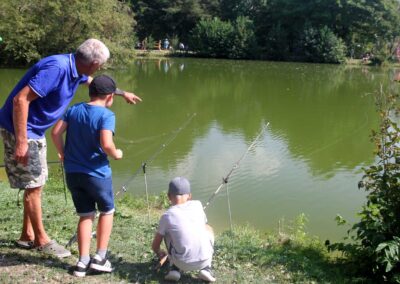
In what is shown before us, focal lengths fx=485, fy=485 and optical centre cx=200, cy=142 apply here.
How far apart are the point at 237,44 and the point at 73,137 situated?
151ft

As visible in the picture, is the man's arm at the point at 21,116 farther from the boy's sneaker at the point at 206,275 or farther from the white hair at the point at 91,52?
the boy's sneaker at the point at 206,275

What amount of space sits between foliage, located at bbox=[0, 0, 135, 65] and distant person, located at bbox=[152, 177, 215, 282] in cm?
2448

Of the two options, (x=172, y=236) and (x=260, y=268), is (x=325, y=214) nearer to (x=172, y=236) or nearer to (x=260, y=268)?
(x=260, y=268)

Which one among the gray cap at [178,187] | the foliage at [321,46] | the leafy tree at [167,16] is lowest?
the gray cap at [178,187]

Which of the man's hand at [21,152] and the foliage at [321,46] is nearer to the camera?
the man's hand at [21,152]

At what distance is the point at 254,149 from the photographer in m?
10.3

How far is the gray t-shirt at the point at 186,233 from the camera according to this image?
10.3 feet

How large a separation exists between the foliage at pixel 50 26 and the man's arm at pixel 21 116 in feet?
79.9

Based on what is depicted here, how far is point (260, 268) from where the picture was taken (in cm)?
366

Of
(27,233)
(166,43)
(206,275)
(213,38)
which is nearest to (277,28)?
(213,38)

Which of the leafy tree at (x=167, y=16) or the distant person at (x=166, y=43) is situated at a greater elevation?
the leafy tree at (x=167, y=16)

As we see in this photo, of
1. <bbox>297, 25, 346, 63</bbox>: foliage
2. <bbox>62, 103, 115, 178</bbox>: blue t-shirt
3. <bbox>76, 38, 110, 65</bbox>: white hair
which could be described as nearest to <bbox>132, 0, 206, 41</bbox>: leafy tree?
<bbox>297, 25, 346, 63</bbox>: foliage

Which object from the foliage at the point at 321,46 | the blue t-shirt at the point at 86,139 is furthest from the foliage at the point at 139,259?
the foliage at the point at 321,46

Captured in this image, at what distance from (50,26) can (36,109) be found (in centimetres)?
2527
